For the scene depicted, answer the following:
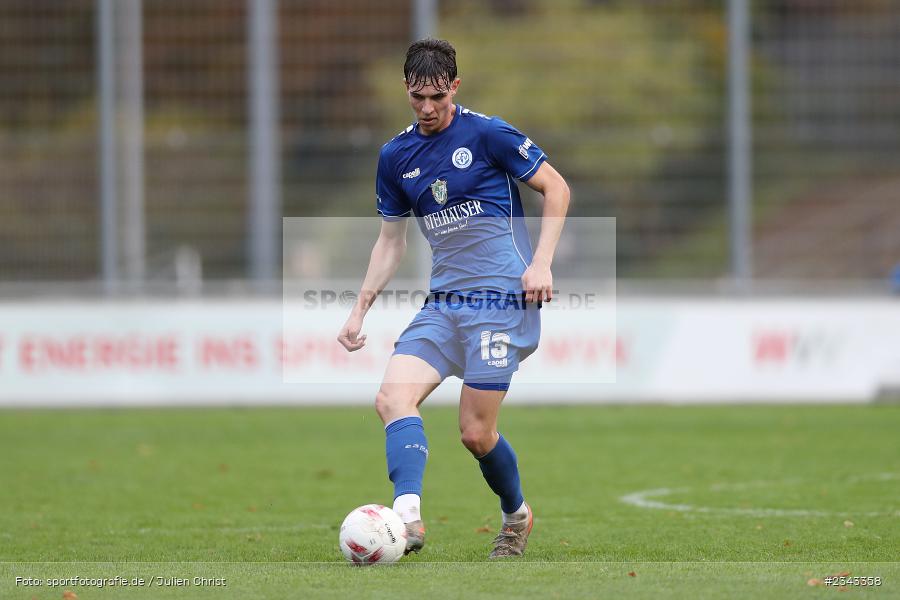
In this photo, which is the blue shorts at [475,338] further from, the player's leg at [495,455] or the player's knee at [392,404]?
the player's knee at [392,404]

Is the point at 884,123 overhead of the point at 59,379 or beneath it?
overhead

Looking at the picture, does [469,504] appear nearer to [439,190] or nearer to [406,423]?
[406,423]

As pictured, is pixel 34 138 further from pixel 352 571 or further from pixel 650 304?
pixel 352 571

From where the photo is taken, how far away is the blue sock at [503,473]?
6293 millimetres

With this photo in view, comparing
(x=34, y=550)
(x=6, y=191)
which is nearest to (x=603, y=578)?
(x=34, y=550)

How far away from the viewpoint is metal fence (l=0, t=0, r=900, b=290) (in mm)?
18453

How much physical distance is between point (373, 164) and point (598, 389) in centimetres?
496

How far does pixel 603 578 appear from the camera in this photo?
17.5 feet

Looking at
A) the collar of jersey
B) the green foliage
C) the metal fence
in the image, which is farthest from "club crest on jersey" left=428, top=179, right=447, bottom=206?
the green foliage

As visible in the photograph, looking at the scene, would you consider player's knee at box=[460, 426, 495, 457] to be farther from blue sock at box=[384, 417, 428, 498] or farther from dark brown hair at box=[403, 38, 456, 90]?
dark brown hair at box=[403, 38, 456, 90]

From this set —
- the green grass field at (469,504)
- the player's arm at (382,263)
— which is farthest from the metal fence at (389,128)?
the player's arm at (382,263)

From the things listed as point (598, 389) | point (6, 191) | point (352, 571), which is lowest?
point (598, 389)

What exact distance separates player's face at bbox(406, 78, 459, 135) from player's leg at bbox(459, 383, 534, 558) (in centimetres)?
121

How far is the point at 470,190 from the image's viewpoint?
6.25 m
